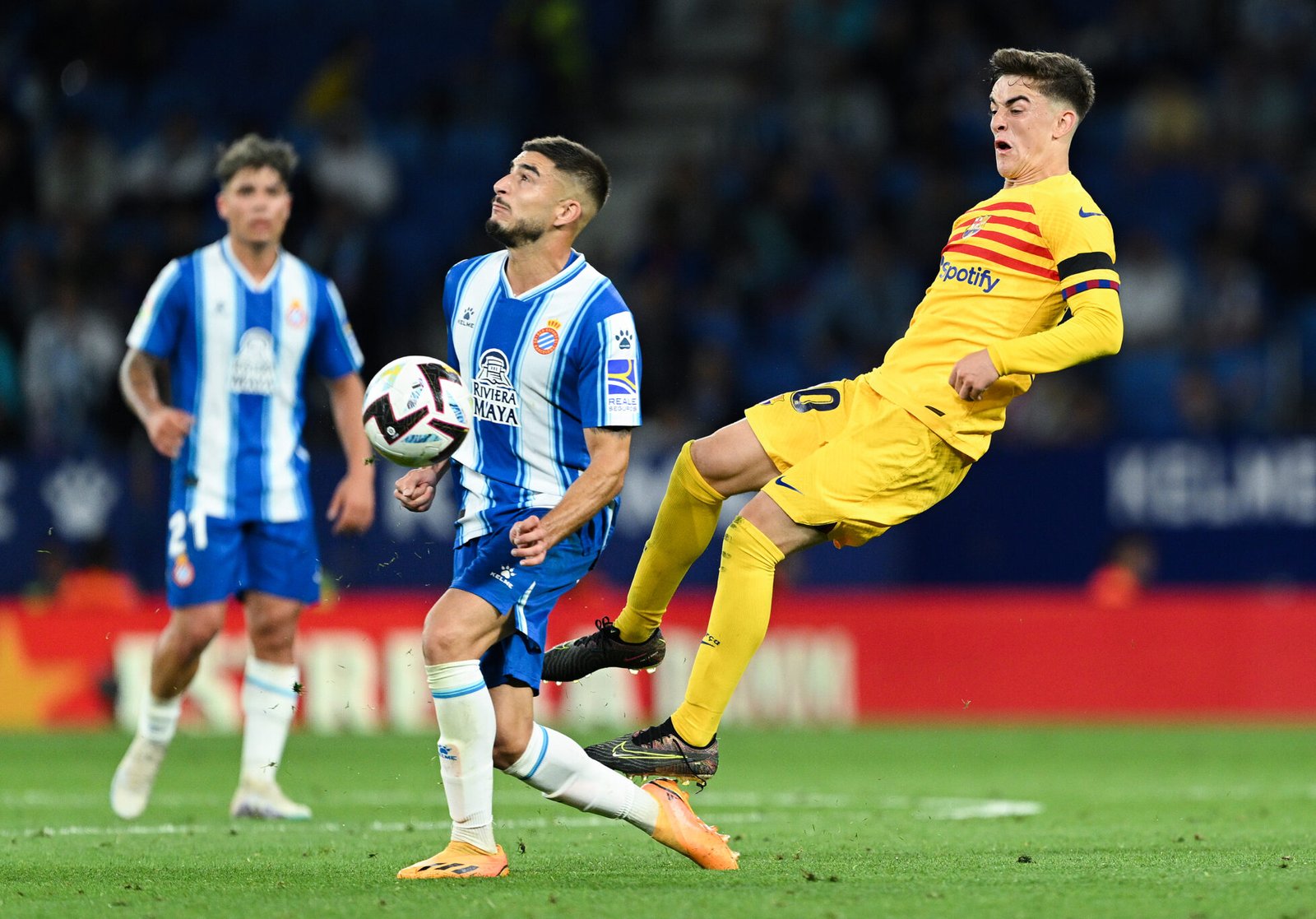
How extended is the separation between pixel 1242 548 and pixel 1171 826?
6.99 meters

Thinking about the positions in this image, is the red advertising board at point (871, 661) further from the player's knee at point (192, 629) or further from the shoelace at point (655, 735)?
the shoelace at point (655, 735)

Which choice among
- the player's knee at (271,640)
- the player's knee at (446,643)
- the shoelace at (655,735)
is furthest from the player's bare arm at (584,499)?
the player's knee at (271,640)

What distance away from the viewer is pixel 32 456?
46.3 feet

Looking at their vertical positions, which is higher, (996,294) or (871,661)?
(996,294)

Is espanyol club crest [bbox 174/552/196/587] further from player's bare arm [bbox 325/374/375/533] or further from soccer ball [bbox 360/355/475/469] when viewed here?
soccer ball [bbox 360/355/475/469]

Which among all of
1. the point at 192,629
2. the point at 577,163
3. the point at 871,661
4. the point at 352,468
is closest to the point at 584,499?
the point at 577,163

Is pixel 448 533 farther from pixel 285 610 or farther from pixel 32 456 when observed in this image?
pixel 285 610

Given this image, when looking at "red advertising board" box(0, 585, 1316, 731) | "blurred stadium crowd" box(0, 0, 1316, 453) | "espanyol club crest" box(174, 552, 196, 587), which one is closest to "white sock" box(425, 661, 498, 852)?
"espanyol club crest" box(174, 552, 196, 587)

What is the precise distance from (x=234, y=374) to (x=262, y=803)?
5.53 feet

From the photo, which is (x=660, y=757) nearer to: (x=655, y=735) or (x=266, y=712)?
(x=655, y=735)

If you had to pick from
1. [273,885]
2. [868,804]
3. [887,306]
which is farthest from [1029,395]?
[273,885]

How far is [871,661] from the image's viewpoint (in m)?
13.7

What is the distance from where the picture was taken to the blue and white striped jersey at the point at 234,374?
7797 mm

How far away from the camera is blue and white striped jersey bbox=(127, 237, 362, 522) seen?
307 inches
